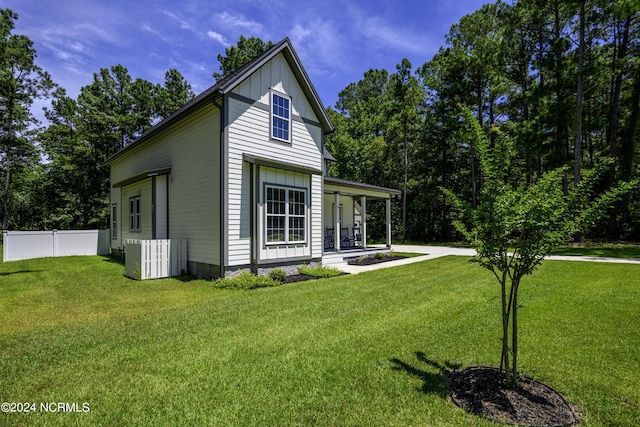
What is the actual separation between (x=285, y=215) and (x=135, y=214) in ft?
25.2

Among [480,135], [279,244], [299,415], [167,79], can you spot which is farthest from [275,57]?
[167,79]

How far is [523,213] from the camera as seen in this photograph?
2.62 meters

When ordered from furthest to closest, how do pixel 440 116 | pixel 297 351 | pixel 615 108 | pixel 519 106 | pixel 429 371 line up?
pixel 440 116 → pixel 519 106 → pixel 615 108 → pixel 297 351 → pixel 429 371

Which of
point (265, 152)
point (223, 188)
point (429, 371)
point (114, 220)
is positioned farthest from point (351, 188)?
point (114, 220)

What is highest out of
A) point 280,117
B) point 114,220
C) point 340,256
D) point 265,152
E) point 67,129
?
point 67,129

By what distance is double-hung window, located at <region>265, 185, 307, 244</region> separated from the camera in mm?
9453

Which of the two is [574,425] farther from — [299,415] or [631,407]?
[299,415]

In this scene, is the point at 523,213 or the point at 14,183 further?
the point at 14,183

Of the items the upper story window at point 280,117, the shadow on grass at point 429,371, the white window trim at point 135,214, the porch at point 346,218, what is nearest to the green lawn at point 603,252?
the porch at point 346,218

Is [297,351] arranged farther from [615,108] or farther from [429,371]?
[615,108]

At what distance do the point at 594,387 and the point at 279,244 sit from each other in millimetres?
7787

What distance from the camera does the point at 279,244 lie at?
9.62 meters

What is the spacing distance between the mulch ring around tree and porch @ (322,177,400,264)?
903 centimetres

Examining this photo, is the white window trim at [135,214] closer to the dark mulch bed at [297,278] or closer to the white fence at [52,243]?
the white fence at [52,243]
